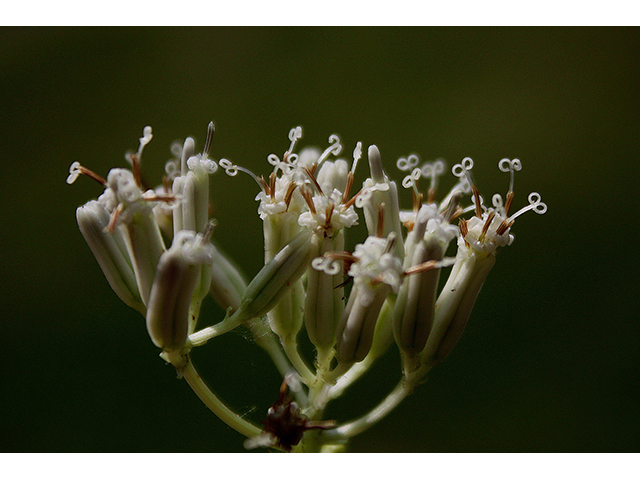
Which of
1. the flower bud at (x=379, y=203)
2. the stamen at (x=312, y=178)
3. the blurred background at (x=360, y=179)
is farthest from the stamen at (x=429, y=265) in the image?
the blurred background at (x=360, y=179)

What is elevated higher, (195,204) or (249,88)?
(249,88)

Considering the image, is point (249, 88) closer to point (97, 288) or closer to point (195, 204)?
point (97, 288)

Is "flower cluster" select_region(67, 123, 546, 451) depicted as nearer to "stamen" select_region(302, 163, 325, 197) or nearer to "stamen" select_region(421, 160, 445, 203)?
"stamen" select_region(302, 163, 325, 197)

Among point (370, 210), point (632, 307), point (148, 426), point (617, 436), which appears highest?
point (370, 210)

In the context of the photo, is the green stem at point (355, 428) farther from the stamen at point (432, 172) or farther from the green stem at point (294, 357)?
the stamen at point (432, 172)

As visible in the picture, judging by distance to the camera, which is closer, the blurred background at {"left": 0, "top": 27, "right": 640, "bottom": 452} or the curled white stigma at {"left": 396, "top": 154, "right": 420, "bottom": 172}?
the curled white stigma at {"left": 396, "top": 154, "right": 420, "bottom": 172}

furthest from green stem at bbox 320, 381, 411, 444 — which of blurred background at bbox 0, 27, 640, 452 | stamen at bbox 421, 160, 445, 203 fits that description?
blurred background at bbox 0, 27, 640, 452

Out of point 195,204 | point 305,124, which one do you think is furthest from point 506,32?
point 195,204
